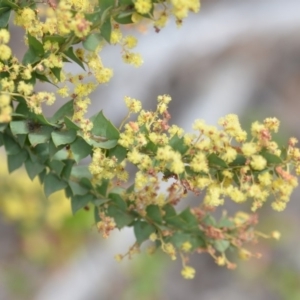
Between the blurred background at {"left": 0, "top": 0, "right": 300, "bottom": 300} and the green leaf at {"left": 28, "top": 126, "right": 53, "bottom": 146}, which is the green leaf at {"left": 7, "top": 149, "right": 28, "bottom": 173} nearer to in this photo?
the green leaf at {"left": 28, "top": 126, "right": 53, "bottom": 146}

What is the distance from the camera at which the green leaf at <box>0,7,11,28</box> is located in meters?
0.65

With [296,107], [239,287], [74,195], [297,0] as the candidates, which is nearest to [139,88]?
[296,107]

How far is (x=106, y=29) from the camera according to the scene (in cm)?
60

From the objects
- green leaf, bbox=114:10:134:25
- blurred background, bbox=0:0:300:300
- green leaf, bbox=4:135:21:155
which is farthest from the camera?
blurred background, bbox=0:0:300:300

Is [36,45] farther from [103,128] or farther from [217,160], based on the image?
[217,160]

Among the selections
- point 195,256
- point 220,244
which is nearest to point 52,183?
point 220,244

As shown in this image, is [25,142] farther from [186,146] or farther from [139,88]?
[139,88]

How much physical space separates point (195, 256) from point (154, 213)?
5.17ft

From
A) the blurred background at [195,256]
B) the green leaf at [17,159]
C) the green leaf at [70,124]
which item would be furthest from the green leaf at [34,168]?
the blurred background at [195,256]

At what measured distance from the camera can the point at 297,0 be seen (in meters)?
3.19

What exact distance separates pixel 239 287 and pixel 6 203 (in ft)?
3.84

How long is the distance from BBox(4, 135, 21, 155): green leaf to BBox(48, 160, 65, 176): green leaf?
0.14ft

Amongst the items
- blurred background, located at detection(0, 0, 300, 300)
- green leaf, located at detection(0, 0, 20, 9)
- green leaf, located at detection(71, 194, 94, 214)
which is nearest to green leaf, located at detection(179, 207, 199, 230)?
green leaf, located at detection(71, 194, 94, 214)

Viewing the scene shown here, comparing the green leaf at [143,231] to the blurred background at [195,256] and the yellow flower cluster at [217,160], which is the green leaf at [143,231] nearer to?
the yellow flower cluster at [217,160]
